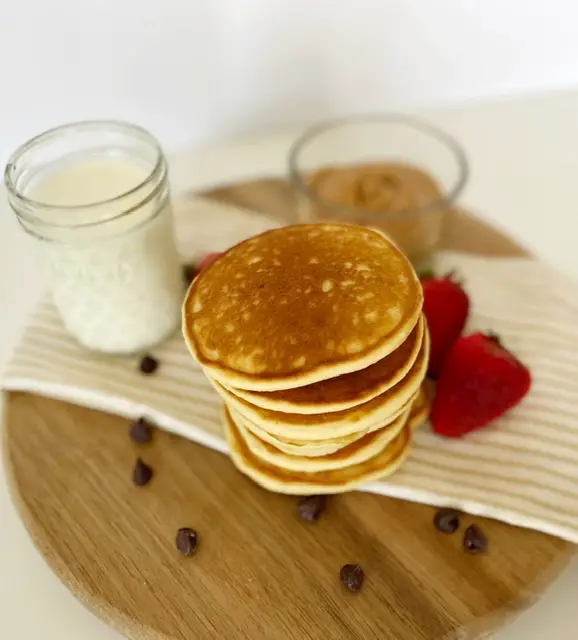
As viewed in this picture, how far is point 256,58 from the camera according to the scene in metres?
1.80

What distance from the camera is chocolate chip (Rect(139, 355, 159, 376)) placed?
1225 millimetres

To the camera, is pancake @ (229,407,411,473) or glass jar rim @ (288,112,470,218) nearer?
pancake @ (229,407,411,473)

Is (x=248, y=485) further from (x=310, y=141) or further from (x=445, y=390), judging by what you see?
(x=310, y=141)

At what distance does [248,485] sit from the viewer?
3.62ft

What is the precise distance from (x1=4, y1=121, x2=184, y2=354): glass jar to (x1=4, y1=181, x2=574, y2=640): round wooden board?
0.63ft

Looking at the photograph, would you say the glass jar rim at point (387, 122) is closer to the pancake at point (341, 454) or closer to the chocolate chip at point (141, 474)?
the pancake at point (341, 454)

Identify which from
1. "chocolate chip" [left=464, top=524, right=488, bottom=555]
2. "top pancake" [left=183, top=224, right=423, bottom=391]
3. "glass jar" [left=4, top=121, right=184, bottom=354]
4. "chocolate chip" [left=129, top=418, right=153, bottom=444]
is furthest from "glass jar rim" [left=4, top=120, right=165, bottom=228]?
"chocolate chip" [left=464, top=524, right=488, bottom=555]

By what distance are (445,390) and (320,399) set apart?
11.5 inches

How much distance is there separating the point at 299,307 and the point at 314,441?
0.61 feet

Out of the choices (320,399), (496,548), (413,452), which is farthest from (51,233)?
(496,548)

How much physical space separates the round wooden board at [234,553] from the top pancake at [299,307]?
10.1 inches

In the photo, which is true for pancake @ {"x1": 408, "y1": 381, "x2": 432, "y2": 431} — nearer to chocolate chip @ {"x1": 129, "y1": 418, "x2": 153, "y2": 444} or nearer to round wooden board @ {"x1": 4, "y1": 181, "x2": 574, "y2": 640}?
round wooden board @ {"x1": 4, "y1": 181, "x2": 574, "y2": 640}

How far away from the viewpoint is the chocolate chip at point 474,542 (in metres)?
1.01

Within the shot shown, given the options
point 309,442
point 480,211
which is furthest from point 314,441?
point 480,211
